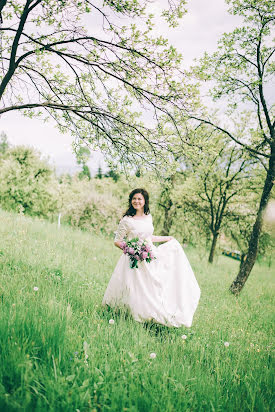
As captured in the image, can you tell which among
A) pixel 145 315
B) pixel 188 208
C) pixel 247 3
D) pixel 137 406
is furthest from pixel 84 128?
pixel 188 208

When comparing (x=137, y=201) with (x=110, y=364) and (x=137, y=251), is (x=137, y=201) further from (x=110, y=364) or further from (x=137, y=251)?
(x=110, y=364)

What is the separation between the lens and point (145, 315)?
3875mm

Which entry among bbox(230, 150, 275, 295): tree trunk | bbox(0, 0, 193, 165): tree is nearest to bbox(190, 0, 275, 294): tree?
bbox(230, 150, 275, 295): tree trunk

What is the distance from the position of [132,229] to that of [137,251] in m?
0.60

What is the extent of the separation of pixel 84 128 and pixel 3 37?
8.09ft

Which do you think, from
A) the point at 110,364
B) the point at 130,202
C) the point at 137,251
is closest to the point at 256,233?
the point at 130,202

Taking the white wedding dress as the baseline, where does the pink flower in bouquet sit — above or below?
above

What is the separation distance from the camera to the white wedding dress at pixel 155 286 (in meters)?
3.93

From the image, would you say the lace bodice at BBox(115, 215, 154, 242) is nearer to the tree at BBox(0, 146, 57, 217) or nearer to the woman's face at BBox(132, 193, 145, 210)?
the woman's face at BBox(132, 193, 145, 210)

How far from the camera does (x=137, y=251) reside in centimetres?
400

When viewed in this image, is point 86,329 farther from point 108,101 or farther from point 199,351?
point 108,101

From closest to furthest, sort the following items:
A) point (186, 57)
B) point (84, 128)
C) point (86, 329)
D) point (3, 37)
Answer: point (86, 329) < point (186, 57) < point (3, 37) < point (84, 128)

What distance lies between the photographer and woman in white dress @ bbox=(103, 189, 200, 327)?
155 inches

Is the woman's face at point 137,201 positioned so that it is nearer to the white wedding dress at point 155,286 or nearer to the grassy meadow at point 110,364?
the white wedding dress at point 155,286
